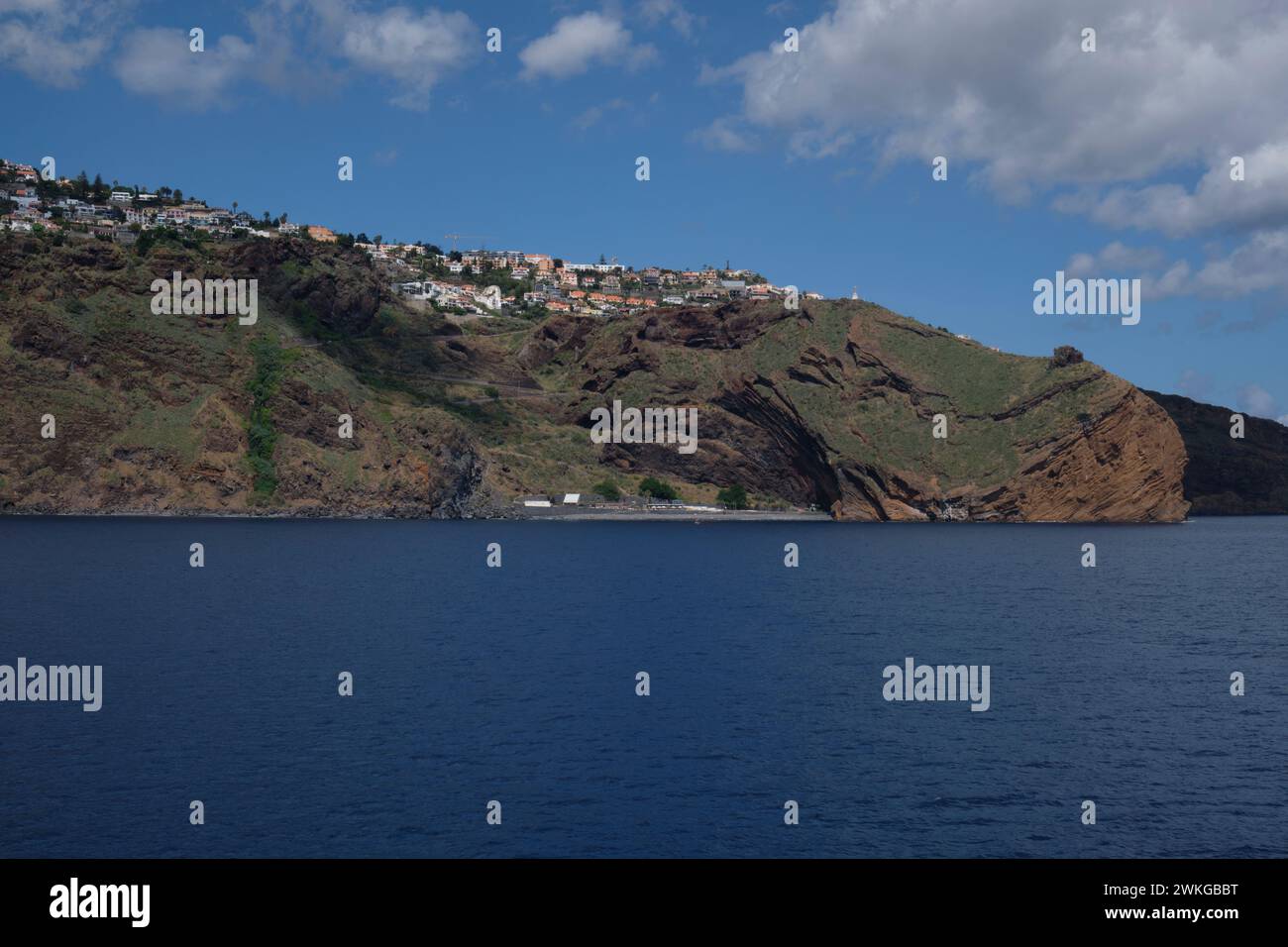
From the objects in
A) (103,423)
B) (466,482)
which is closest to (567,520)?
(466,482)

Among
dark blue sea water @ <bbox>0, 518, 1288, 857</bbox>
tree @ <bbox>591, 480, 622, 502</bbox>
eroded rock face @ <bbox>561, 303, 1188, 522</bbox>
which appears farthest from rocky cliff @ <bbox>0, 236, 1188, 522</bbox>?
dark blue sea water @ <bbox>0, 518, 1288, 857</bbox>

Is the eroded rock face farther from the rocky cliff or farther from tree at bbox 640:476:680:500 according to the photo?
tree at bbox 640:476:680:500

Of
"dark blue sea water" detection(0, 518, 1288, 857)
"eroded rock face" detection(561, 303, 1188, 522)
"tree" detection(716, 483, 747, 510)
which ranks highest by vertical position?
"eroded rock face" detection(561, 303, 1188, 522)

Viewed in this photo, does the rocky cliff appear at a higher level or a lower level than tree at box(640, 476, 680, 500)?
higher

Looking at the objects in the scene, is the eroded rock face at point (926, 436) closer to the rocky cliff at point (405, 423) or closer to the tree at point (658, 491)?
the rocky cliff at point (405, 423)

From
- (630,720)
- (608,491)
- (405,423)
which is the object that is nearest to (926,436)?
(608,491)

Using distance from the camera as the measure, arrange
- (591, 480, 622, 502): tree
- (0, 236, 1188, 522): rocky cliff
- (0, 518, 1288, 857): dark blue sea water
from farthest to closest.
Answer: (591, 480, 622, 502): tree
(0, 236, 1188, 522): rocky cliff
(0, 518, 1288, 857): dark blue sea water
